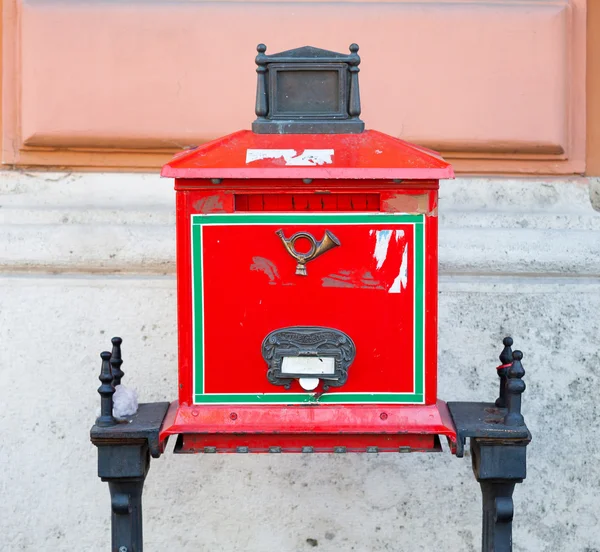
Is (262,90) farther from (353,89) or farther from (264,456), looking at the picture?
(264,456)

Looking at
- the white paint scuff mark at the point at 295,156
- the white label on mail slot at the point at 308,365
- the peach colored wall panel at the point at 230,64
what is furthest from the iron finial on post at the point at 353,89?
the peach colored wall panel at the point at 230,64

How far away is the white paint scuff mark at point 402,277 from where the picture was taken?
2076 mm

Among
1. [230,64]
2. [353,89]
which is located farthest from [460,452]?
[230,64]

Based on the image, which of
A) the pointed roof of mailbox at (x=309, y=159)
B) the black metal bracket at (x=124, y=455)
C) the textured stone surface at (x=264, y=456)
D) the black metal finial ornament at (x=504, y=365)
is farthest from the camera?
the textured stone surface at (x=264, y=456)

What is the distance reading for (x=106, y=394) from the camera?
2.20 meters

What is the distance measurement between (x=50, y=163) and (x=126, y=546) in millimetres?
1408

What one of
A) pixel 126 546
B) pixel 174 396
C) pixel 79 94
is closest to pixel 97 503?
pixel 174 396

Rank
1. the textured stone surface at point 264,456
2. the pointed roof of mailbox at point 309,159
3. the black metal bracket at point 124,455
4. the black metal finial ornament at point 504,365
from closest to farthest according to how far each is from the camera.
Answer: the pointed roof of mailbox at point 309,159
the black metal bracket at point 124,455
the black metal finial ornament at point 504,365
the textured stone surface at point 264,456

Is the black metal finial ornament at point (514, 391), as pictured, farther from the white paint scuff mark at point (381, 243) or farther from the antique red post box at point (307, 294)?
the white paint scuff mark at point (381, 243)

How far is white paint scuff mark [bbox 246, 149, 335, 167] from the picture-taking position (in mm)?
2051

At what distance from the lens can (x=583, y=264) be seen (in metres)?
3.03

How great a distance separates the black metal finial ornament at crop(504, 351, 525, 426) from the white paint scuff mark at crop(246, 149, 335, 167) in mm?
676

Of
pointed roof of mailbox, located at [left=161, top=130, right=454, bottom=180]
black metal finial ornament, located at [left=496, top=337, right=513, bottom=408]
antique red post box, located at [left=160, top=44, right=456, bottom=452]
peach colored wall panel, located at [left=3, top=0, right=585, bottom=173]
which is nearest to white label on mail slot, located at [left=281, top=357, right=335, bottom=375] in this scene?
antique red post box, located at [left=160, top=44, right=456, bottom=452]

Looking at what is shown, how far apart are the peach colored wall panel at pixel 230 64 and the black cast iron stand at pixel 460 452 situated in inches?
42.0
